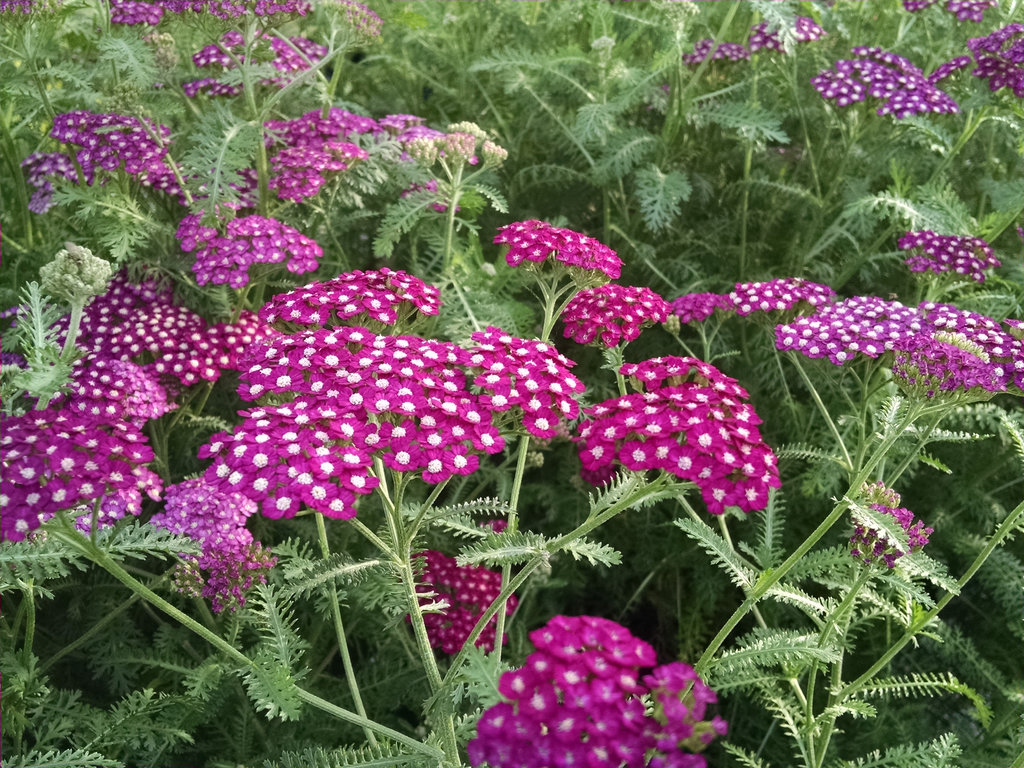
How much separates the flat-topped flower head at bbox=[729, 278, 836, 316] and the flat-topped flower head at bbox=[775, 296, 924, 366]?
8 centimetres

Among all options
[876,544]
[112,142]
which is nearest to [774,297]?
[876,544]

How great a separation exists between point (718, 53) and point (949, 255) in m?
1.40

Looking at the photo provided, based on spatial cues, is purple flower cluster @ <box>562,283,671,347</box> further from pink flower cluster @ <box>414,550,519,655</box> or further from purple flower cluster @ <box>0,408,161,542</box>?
purple flower cluster @ <box>0,408,161,542</box>

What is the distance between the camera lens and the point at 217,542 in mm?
2205

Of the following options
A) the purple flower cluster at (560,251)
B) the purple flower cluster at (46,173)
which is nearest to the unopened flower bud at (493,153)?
the purple flower cluster at (560,251)

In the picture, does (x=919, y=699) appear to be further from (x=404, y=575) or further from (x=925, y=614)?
(x=404, y=575)

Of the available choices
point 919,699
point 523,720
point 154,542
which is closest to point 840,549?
point 919,699

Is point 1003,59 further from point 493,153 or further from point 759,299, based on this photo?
point 493,153

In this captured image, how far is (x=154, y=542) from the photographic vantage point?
1802 millimetres

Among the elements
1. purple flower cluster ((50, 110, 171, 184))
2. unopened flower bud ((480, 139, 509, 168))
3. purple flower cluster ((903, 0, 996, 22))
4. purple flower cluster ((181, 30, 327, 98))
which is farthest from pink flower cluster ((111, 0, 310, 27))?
purple flower cluster ((903, 0, 996, 22))

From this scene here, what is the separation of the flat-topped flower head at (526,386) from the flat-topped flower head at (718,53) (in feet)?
7.19

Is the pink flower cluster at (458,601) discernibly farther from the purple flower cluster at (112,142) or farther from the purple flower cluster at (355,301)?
the purple flower cluster at (112,142)

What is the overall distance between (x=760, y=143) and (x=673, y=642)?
2162mm

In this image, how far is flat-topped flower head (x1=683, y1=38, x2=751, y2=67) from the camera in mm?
3615
